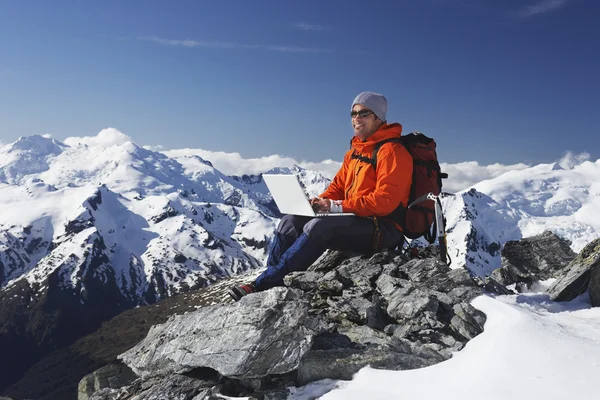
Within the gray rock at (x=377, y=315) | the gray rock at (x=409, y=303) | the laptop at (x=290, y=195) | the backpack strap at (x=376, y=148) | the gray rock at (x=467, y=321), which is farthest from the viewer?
the backpack strap at (x=376, y=148)

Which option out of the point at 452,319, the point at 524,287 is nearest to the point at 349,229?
the point at 452,319

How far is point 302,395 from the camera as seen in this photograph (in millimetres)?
7266

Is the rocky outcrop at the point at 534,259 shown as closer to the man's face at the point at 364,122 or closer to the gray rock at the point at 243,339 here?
the man's face at the point at 364,122

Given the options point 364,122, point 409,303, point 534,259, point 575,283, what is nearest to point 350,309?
point 409,303

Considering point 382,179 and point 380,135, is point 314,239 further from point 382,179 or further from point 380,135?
point 380,135

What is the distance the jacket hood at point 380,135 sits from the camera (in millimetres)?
10633

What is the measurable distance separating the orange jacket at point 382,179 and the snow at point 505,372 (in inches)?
127

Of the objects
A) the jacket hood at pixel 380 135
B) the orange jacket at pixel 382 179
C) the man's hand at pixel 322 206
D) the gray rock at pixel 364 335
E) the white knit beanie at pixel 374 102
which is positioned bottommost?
the gray rock at pixel 364 335

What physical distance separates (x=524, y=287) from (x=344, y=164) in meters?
8.51

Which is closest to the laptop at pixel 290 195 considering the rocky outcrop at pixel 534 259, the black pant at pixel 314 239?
the black pant at pixel 314 239

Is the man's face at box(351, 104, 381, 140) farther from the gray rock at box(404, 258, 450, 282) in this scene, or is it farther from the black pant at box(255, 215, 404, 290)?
the gray rock at box(404, 258, 450, 282)

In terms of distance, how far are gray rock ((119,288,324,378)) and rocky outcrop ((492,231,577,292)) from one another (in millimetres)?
12773

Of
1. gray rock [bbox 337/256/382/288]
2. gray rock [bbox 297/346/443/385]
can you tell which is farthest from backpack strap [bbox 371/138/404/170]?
gray rock [bbox 297/346/443/385]

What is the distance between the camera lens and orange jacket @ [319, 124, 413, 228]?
10.0 metres
